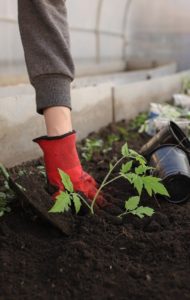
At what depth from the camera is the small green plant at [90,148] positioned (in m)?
2.57

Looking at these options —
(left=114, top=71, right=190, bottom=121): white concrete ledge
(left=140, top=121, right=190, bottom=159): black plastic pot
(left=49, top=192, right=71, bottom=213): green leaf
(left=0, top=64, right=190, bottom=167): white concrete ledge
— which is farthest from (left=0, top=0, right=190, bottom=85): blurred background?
(left=49, top=192, right=71, bottom=213): green leaf

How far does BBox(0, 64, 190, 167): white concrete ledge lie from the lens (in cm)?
238

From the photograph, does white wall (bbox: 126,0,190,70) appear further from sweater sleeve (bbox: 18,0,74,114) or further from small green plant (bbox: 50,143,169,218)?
small green plant (bbox: 50,143,169,218)

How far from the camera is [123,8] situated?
836cm

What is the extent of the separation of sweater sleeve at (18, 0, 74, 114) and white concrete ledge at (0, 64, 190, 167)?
554 mm

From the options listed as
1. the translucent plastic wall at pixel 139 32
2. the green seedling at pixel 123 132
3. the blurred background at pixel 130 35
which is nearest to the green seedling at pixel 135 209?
the green seedling at pixel 123 132

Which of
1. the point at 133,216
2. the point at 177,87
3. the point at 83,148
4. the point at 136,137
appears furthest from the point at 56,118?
the point at 177,87

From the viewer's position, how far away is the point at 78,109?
302 cm

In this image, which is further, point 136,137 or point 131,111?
point 131,111

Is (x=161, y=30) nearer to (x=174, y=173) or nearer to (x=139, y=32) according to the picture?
(x=139, y=32)

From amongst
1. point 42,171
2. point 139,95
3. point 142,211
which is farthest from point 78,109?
point 142,211

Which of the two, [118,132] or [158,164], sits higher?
[158,164]

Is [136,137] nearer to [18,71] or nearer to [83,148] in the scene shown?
[83,148]

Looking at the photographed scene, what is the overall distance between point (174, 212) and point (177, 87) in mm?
3661
